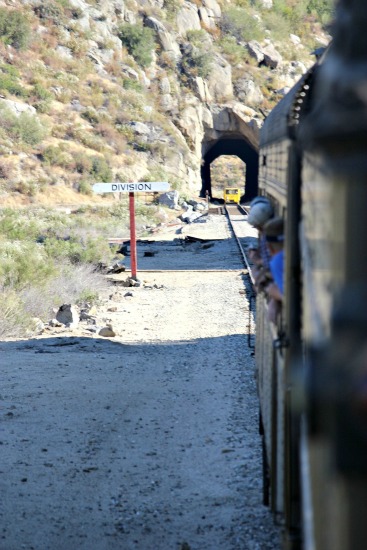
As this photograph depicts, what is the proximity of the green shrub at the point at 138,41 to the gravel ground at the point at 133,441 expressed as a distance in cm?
4981

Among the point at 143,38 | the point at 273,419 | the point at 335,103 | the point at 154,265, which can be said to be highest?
the point at 143,38

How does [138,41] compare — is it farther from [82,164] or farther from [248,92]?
[82,164]

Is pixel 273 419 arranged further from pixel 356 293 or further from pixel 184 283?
pixel 184 283

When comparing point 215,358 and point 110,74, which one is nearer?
point 215,358

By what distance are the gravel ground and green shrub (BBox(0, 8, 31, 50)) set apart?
45.4 metres

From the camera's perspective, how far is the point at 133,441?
8484 millimetres

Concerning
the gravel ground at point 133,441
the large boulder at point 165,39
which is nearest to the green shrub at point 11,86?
the large boulder at point 165,39

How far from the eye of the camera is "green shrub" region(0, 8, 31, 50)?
5762 cm

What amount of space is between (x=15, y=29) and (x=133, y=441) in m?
52.9

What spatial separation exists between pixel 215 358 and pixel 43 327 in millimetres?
4029

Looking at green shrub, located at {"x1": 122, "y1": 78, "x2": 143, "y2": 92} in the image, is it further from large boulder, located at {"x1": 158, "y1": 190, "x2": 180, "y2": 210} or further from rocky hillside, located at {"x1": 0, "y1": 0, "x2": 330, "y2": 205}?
large boulder, located at {"x1": 158, "y1": 190, "x2": 180, "y2": 210}

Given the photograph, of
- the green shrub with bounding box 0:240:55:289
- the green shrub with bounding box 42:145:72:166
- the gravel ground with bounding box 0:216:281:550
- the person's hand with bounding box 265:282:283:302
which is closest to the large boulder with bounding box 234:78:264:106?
the green shrub with bounding box 42:145:72:166

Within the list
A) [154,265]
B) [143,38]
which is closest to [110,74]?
[143,38]

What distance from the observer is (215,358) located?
12742 millimetres
